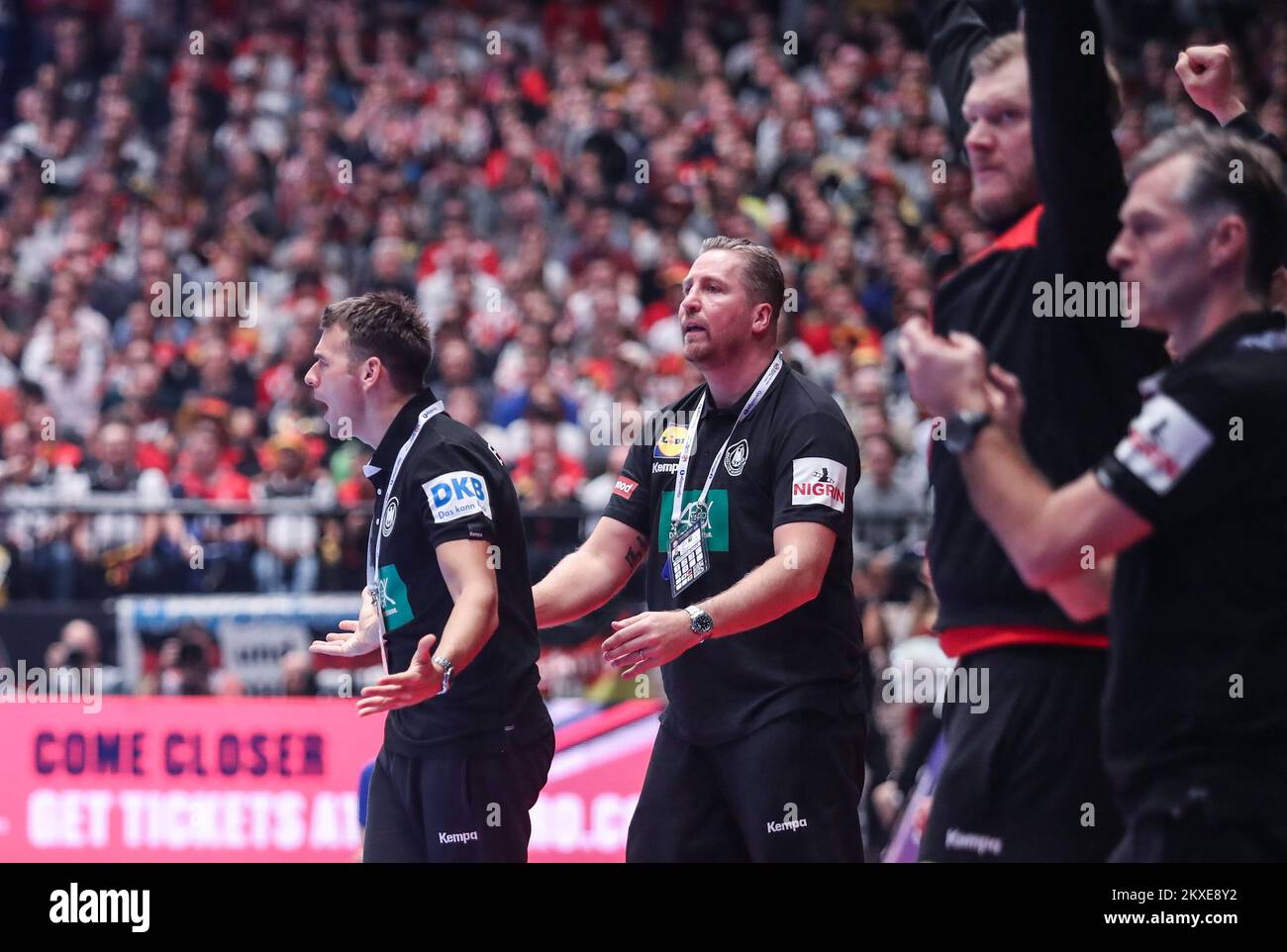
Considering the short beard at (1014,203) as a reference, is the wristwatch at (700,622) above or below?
below

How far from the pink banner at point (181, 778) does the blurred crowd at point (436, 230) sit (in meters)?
1.56

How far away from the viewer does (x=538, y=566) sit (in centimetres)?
1054

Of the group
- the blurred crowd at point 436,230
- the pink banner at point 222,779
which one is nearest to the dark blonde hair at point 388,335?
the pink banner at point 222,779

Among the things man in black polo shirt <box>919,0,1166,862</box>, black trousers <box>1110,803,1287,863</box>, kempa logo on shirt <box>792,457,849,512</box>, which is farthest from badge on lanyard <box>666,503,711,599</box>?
black trousers <box>1110,803,1287,863</box>

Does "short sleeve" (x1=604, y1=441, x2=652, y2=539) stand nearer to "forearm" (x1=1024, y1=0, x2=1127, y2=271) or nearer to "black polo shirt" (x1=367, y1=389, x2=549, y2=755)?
"black polo shirt" (x1=367, y1=389, x2=549, y2=755)

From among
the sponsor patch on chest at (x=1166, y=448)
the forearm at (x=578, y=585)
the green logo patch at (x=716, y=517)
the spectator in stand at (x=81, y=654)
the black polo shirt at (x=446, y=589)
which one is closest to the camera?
the sponsor patch on chest at (x=1166, y=448)

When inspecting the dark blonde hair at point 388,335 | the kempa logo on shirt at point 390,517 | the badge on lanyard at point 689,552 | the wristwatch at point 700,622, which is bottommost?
the wristwatch at point 700,622

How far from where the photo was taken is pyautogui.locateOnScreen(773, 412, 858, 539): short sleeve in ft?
→ 16.2

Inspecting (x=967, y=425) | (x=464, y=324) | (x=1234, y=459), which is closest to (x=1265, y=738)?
(x=1234, y=459)

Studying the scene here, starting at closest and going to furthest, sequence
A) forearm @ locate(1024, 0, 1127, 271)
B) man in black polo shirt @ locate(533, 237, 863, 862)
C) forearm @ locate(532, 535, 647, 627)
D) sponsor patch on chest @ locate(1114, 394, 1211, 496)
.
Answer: sponsor patch on chest @ locate(1114, 394, 1211, 496) → forearm @ locate(1024, 0, 1127, 271) → man in black polo shirt @ locate(533, 237, 863, 862) → forearm @ locate(532, 535, 647, 627)

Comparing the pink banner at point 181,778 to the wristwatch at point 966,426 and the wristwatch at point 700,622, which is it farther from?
the wristwatch at point 966,426

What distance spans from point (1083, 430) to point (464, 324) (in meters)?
10.1

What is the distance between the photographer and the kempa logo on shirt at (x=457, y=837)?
4.95m

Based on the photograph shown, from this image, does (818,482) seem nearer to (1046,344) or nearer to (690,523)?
(690,523)
